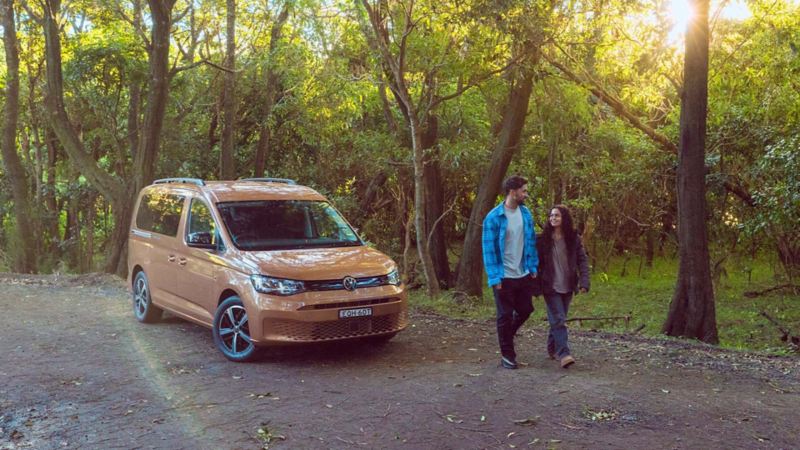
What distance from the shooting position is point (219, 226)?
27.3ft

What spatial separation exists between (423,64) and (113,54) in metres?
8.98

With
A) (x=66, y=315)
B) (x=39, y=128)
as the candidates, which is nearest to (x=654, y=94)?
(x=66, y=315)

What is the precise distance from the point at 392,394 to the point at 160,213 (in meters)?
4.70

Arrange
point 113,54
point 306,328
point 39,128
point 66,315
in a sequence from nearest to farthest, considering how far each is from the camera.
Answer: point 306,328, point 66,315, point 113,54, point 39,128

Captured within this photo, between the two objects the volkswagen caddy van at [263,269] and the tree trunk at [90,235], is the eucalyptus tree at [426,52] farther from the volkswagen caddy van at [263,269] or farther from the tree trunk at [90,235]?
the tree trunk at [90,235]

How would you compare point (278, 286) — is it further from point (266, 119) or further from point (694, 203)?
point (266, 119)

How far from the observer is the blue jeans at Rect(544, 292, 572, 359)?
24.7 ft

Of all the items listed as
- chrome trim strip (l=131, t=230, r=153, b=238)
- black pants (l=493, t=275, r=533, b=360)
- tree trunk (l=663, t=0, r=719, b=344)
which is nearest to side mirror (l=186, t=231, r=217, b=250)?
chrome trim strip (l=131, t=230, r=153, b=238)

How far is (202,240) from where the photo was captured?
8.29m

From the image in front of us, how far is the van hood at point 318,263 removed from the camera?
24.8ft

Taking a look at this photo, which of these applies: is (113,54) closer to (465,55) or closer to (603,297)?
(465,55)

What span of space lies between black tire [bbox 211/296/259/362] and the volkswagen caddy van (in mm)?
12

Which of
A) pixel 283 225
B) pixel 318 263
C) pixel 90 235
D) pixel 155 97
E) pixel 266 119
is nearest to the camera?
pixel 318 263

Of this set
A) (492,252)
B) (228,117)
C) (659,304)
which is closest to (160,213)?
(492,252)
